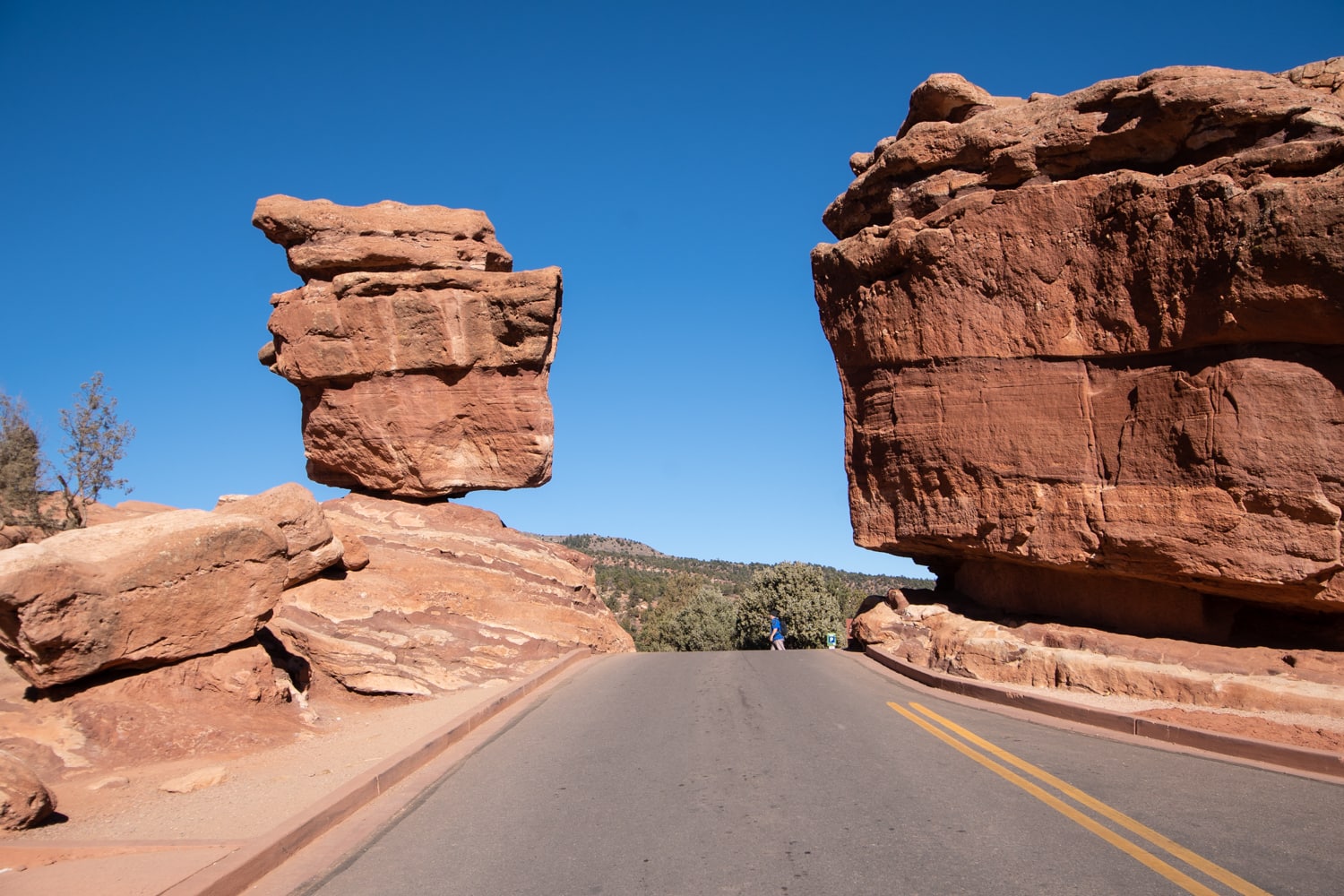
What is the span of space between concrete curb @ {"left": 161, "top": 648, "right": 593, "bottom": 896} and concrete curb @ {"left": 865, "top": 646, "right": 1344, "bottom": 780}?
6.74 m

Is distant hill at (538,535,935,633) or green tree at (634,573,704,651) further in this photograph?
distant hill at (538,535,935,633)

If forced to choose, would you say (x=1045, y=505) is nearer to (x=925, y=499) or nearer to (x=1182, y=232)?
(x=925, y=499)

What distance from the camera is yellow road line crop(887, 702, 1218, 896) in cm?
515

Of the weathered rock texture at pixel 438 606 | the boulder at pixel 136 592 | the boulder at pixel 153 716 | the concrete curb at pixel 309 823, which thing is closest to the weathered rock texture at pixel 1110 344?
the weathered rock texture at pixel 438 606

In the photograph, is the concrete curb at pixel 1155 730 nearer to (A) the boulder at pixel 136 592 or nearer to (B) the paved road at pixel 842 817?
(B) the paved road at pixel 842 817

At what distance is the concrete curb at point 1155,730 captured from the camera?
794cm

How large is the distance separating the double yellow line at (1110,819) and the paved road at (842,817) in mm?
22

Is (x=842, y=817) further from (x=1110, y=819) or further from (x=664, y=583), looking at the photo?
(x=664, y=583)

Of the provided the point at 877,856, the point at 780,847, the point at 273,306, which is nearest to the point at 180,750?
the point at 780,847

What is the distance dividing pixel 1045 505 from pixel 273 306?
17953mm

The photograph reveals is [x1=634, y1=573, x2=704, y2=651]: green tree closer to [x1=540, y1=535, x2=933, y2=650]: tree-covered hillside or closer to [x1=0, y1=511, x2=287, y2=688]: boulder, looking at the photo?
[x1=540, y1=535, x2=933, y2=650]: tree-covered hillside

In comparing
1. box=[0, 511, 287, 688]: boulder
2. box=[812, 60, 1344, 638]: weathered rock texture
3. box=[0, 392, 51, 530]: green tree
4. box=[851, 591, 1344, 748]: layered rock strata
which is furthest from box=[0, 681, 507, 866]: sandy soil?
box=[0, 392, 51, 530]: green tree

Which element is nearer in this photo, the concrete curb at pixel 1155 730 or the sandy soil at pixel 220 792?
the sandy soil at pixel 220 792

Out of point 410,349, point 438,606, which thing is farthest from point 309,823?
point 410,349
